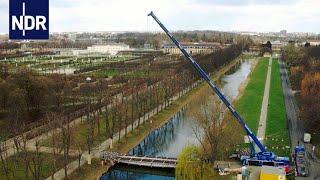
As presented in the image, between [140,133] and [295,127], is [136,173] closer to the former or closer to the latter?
[140,133]

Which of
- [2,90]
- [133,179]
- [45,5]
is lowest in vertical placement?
[133,179]

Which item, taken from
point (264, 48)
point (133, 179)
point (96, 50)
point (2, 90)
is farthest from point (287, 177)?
point (96, 50)

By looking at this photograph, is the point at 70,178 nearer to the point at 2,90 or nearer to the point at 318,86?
the point at 2,90

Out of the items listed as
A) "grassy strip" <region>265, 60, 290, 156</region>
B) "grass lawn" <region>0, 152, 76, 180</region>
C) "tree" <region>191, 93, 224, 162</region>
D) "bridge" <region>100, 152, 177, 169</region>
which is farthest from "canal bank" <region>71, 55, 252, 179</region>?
"grassy strip" <region>265, 60, 290, 156</region>

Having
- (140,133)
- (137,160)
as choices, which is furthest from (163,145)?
(137,160)

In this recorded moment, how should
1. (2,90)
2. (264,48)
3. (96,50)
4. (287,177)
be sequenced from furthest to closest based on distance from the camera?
1. (96,50)
2. (264,48)
3. (2,90)
4. (287,177)

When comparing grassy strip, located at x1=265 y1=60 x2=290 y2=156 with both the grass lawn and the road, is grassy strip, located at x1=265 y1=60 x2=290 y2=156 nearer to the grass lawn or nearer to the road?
the road

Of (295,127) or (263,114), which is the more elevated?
(263,114)
